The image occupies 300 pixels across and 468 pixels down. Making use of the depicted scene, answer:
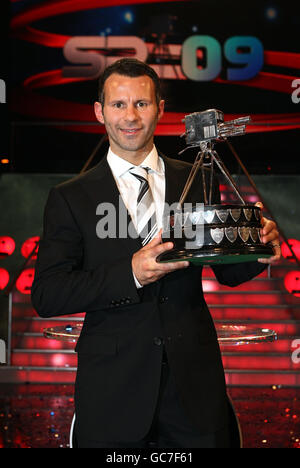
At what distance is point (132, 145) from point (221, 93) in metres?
10.6

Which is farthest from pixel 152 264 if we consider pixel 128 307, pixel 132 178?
pixel 132 178

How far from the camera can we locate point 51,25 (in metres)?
12.3

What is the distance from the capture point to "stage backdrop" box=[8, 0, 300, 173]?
38.7 feet

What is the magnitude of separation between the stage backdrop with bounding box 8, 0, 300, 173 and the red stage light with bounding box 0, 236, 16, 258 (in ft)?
12.5

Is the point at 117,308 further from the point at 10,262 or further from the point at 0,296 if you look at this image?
the point at 10,262

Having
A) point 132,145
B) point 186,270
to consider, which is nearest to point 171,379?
point 186,270

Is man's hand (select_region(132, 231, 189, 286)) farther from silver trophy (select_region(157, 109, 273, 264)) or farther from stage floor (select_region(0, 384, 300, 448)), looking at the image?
stage floor (select_region(0, 384, 300, 448))

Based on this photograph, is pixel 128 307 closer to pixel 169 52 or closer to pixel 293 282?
pixel 293 282

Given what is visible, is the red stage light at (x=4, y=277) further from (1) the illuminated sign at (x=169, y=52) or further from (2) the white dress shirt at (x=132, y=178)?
(2) the white dress shirt at (x=132, y=178)

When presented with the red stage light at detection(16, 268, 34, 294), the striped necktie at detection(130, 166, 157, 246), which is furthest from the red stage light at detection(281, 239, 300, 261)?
the striped necktie at detection(130, 166, 157, 246)

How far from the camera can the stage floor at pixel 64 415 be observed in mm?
4621

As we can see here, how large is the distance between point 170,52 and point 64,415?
798 centimetres

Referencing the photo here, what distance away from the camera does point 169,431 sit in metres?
1.90

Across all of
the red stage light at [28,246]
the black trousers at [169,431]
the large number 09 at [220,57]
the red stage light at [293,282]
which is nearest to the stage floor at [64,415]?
the red stage light at [293,282]
